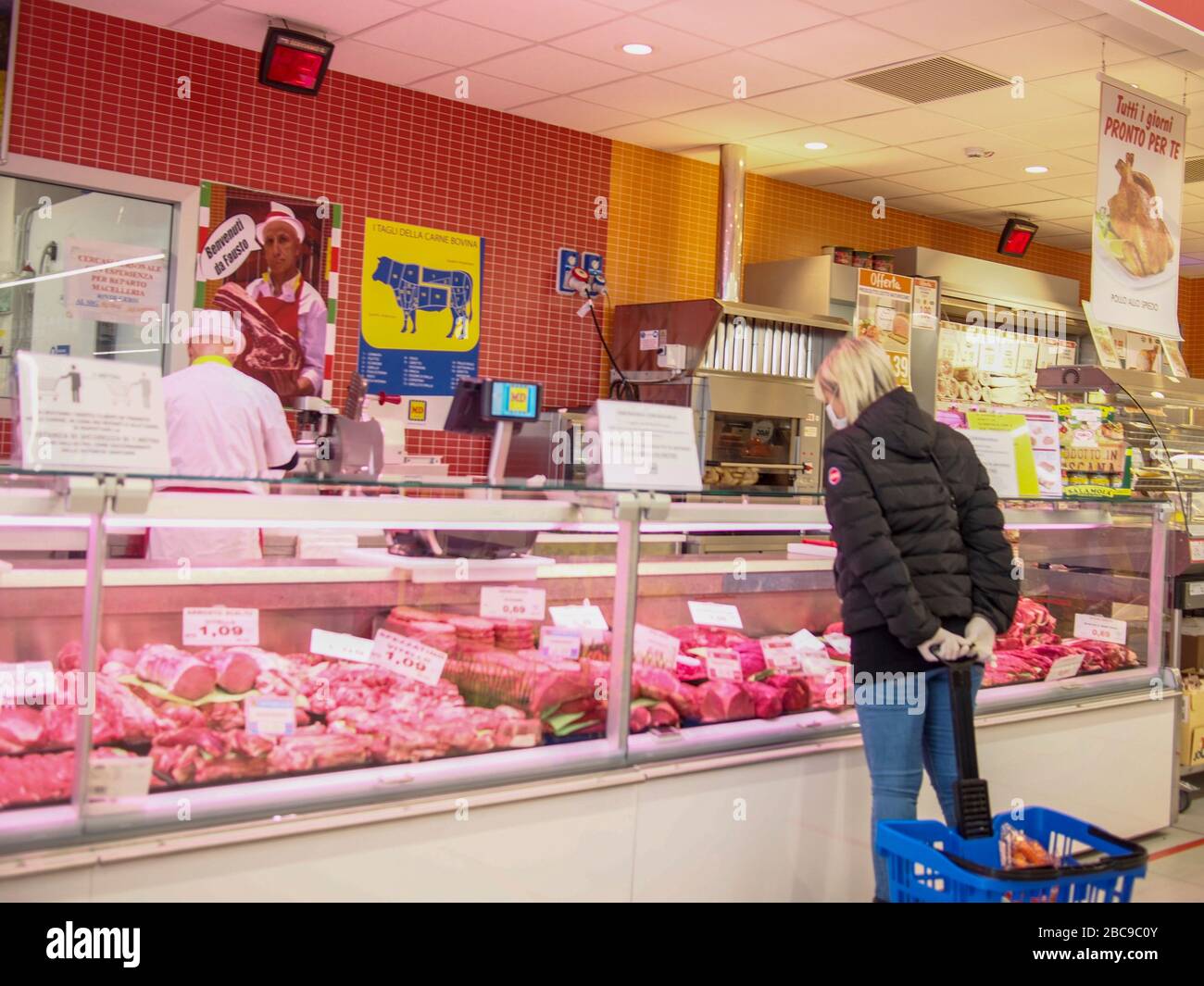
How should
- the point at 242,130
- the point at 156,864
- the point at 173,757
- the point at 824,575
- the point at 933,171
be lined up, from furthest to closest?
the point at 933,171 < the point at 242,130 < the point at 824,575 < the point at 173,757 < the point at 156,864

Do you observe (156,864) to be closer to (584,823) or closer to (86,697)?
(86,697)

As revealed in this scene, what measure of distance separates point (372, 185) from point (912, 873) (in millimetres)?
4867

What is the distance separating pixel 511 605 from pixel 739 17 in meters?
3.25

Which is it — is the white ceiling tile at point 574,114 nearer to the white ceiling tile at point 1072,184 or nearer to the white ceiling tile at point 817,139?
the white ceiling tile at point 817,139

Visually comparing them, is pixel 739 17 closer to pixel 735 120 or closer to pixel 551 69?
pixel 551 69

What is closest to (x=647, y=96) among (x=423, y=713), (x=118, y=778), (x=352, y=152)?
(x=352, y=152)

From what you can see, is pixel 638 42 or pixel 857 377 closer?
pixel 857 377

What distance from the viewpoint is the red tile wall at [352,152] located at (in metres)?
5.48

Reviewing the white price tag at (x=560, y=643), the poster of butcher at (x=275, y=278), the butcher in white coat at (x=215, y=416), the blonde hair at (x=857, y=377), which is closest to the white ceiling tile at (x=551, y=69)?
the poster of butcher at (x=275, y=278)

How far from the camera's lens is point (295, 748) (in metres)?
2.58

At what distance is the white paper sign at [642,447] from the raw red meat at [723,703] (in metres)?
0.56

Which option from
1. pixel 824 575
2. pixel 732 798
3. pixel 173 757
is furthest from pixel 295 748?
pixel 824 575

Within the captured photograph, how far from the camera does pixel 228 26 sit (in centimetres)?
562
